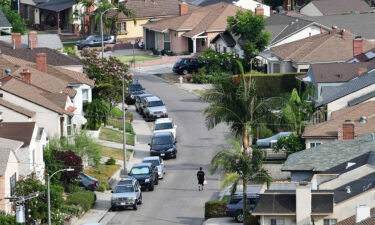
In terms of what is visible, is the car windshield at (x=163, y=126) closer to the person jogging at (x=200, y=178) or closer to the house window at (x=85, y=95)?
the house window at (x=85, y=95)

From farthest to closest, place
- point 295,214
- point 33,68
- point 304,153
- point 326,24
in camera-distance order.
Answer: point 326,24 < point 33,68 < point 304,153 < point 295,214

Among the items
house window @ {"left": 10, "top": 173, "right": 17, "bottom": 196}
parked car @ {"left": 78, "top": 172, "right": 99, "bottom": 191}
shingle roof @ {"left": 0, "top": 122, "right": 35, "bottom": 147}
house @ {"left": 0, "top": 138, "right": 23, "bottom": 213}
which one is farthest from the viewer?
parked car @ {"left": 78, "top": 172, "right": 99, "bottom": 191}

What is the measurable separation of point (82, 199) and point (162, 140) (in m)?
16.2

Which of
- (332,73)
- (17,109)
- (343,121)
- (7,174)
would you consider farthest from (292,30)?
(7,174)

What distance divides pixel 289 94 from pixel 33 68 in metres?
18.1

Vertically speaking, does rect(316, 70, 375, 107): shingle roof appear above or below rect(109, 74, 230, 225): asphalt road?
above

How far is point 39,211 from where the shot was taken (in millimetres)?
73562

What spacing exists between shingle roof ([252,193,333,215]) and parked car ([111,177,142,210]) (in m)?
11.3

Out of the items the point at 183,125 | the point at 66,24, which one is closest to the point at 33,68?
the point at 183,125

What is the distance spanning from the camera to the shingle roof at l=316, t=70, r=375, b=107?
9338 cm

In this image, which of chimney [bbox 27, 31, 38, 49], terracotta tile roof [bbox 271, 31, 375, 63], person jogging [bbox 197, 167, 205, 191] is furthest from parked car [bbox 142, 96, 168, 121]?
person jogging [bbox 197, 167, 205, 191]

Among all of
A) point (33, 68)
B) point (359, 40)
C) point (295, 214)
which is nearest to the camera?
point (295, 214)

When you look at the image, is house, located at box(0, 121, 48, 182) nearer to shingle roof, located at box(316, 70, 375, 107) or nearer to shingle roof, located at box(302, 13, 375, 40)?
shingle roof, located at box(316, 70, 375, 107)

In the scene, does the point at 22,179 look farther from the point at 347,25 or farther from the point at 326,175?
the point at 347,25
